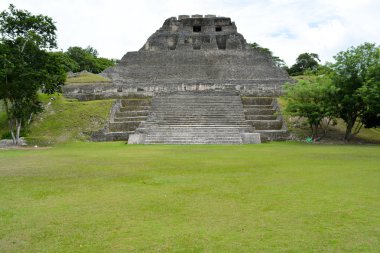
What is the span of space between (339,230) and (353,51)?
57.3ft

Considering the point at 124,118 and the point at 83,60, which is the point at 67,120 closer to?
the point at 124,118

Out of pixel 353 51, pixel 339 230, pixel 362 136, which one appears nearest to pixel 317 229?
pixel 339 230

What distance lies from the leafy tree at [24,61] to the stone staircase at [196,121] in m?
5.60

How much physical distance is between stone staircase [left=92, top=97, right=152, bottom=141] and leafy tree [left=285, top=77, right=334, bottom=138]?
8.43 m

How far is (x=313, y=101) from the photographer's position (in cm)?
2070

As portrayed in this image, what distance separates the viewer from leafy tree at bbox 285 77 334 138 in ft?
64.7

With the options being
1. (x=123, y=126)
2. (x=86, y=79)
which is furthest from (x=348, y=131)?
(x=86, y=79)

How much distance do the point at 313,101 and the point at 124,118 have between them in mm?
10779

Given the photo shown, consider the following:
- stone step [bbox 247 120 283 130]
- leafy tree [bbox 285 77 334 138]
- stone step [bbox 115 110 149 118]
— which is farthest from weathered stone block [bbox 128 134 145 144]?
leafy tree [bbox 285 77 334 138]

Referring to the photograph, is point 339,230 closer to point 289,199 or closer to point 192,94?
point 289,199

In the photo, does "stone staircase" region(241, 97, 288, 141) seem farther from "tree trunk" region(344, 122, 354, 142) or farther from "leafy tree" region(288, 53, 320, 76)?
"leafy tree" region(288, 53, 320, 76)

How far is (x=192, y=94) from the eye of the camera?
25.3 metres

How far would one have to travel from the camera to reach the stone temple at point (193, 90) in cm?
2039

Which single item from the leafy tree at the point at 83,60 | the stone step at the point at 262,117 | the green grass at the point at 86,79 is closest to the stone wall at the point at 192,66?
the green grass at the point at 86,79
